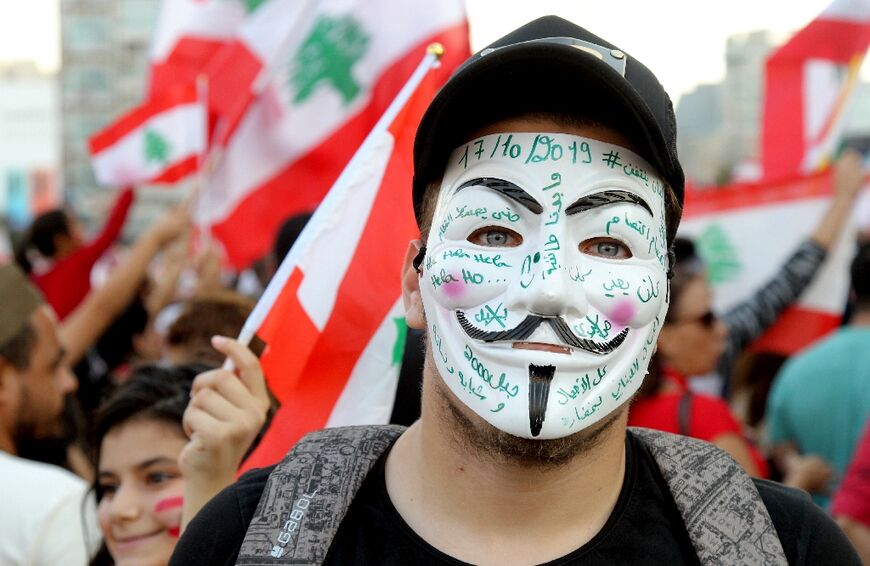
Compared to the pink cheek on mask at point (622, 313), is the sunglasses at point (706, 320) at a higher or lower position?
lower

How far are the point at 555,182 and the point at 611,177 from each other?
10 cm

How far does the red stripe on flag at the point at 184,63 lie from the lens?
6.42 m

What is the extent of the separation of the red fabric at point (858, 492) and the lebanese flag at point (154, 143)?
15.0 feet

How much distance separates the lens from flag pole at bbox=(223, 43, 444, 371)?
2.67 m

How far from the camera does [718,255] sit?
6098 mm

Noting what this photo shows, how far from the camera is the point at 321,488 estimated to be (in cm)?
190

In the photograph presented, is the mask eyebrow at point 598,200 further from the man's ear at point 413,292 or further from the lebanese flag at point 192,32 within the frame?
the lebanese flag at point 192,32

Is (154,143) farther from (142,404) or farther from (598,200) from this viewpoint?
(598,200)

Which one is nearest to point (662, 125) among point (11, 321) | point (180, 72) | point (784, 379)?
point (11, 321)

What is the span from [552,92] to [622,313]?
387 millimetres

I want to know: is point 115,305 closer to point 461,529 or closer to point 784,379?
point 784,379

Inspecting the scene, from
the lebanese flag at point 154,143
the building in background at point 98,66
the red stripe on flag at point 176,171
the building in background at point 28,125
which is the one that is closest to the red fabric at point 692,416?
the lebanese flag at point 154,143

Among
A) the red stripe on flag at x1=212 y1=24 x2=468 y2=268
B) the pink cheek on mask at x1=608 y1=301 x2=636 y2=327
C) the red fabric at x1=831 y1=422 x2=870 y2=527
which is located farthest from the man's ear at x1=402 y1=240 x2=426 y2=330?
the red stripe on flag at x1=212 y1=24 x2=468 y2=268

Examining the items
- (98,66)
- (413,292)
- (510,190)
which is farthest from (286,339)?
(98,66)
